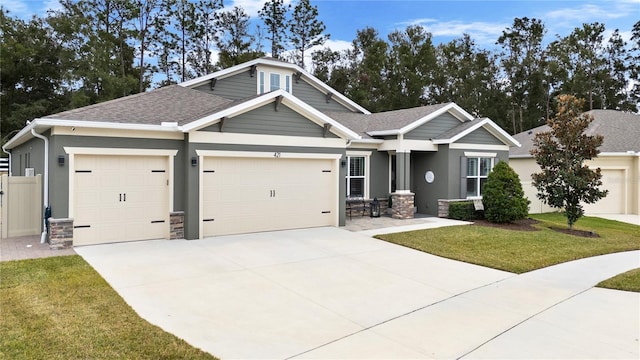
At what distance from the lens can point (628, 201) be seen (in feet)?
64.8

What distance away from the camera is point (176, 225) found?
10648 millimetres

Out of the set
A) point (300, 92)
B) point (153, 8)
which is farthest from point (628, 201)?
point (153, 8)

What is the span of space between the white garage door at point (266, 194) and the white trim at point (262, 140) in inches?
18.6

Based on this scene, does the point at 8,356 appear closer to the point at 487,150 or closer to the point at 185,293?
the point at 185,293

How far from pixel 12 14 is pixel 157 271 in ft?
96.3

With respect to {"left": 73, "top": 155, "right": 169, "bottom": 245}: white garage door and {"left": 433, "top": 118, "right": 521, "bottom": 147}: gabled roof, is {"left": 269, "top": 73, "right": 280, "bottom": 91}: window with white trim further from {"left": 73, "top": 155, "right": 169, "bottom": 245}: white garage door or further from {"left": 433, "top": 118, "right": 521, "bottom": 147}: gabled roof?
{"left": 73, "top": 155, "right": 169, "bottom": 245}: white garage door

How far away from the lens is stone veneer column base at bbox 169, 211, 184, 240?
1059cm

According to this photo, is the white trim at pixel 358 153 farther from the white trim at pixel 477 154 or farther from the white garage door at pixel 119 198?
the white garage door at pixel 119 198

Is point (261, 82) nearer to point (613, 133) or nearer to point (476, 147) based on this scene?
point (476, 147)

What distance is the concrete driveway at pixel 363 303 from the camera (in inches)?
186

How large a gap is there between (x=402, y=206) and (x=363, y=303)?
9263mm

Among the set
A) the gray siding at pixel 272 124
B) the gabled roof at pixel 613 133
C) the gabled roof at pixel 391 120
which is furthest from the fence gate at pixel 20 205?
the gabled roof at pixel 613 133


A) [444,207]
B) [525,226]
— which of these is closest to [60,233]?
[444,207]

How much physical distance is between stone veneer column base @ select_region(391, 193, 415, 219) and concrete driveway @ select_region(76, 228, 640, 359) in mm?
5384
